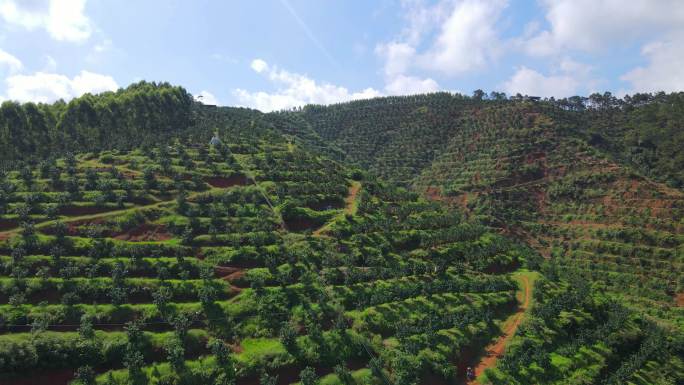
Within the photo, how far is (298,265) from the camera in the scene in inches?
1821

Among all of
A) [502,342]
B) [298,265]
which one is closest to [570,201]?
[502,342]

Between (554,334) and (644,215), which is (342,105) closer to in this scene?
(644,215)

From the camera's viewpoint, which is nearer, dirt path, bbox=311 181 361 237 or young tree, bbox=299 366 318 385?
young tree, bbox=299 366 318 385

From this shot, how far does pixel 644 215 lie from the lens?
72.5m

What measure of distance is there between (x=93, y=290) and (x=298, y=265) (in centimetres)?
1983

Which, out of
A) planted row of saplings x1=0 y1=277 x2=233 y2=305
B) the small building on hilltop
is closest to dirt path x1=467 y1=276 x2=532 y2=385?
planted row of saplings x1=0 y1=277 x2=233 y2=305

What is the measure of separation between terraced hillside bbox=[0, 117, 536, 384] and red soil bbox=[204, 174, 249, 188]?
25cm

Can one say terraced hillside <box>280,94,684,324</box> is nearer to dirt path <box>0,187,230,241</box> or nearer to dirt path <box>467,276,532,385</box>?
dirt path <box>467,276,532,385</box>

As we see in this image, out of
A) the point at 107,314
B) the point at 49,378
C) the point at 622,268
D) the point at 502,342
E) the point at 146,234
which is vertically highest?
the point at 146,234

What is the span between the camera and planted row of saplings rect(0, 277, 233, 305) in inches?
1414

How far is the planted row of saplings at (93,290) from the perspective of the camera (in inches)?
1414

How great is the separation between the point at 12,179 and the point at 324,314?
45153mm

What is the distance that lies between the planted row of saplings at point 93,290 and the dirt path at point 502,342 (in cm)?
2525

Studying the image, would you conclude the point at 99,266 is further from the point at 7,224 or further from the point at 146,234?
the point at 7,224
